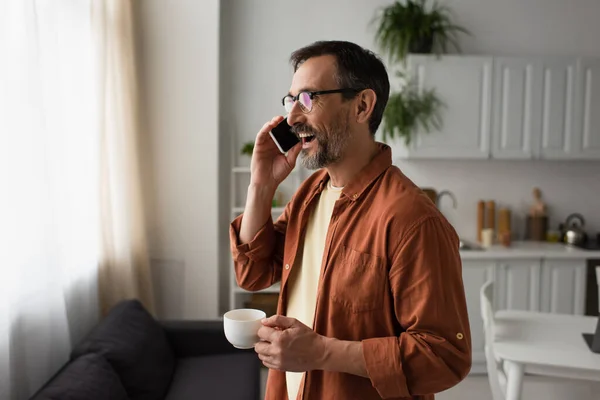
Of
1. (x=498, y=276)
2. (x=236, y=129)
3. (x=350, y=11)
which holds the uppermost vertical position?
(x=350, y=11)

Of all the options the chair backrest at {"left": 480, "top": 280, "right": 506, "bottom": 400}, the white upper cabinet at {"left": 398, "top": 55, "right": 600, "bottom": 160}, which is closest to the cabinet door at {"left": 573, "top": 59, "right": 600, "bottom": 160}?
the white upper cabinet at {"left": 398, "top": 55, "right": 600, "bottom": 160}

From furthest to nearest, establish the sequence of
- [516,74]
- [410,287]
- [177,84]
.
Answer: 1. [516,74]
2. [177,84]
3. [410,287]

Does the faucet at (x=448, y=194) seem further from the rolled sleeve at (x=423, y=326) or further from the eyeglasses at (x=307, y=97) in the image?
the rolled sleeve at (x=423, y=326)

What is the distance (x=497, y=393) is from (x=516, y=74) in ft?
8.10

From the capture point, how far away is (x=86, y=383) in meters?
2.00

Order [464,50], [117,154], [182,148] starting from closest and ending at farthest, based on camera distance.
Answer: [117,154] → [182,148] → [464,50]

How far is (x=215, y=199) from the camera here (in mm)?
3711

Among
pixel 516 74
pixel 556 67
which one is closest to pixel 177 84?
pixel 516 74

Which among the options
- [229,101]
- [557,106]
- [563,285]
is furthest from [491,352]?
[229,101]

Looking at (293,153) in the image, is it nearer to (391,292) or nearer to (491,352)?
(391,292)

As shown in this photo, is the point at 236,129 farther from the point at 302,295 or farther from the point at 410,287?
the point at 410,287

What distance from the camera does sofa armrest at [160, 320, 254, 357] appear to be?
10.4ft

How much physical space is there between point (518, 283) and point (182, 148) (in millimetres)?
2551

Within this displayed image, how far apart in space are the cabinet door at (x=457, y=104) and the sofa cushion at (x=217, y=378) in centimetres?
198
